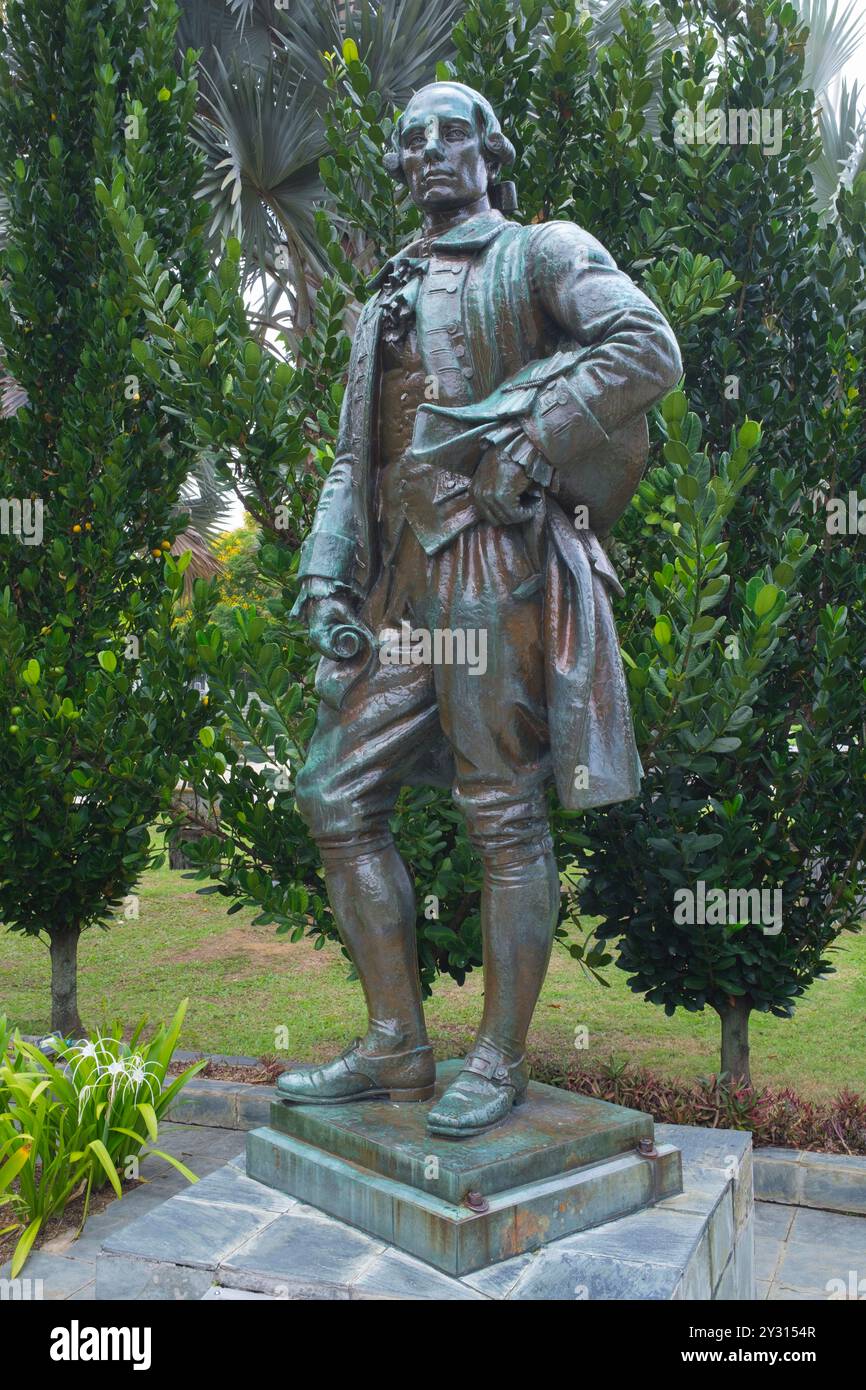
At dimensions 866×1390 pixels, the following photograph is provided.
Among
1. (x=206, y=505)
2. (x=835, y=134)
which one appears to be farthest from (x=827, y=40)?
(x=206, y=505)

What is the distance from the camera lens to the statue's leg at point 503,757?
9.84 feet

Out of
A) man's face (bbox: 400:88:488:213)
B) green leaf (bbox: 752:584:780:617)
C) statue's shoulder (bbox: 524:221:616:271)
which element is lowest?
green leaf (bbox: 752:584:780:617)

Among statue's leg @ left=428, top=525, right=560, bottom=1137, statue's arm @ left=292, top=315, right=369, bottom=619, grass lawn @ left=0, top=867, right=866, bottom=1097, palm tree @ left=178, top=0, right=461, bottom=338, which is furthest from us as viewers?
palm tree @ left=178, top=0, right=461, bottom=338

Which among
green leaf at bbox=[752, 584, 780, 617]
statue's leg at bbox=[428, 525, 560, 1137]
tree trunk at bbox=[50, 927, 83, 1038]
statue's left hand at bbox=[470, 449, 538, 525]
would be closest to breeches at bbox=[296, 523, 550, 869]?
statue's leg at bbox=[428, 525, 560, 1137]

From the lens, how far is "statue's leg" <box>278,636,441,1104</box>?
10.3ft

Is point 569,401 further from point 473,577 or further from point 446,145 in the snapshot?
point 446,145

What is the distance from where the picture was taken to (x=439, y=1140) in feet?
9.46

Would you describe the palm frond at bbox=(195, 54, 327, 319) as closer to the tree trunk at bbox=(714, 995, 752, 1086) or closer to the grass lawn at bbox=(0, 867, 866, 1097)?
the grass lawn at bbox=(0, 867, 866, 1097)

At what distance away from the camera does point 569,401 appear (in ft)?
8.96

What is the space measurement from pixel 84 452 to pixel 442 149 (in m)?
3.45

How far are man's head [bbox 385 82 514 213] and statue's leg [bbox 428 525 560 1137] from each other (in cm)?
94

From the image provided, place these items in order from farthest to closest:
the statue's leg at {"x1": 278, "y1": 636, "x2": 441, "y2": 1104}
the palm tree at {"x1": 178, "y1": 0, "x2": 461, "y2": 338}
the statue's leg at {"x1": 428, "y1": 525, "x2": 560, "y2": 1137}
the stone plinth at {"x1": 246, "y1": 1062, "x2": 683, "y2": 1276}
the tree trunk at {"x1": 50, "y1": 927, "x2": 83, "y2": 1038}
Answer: the palm tree at {"x1": 178, "y1": 0, "x2": 461, "y2": 338} → the tree trunk at {"x1": 50, "y1": 927, "x2": 83, "y2": 1038} → the statue's leg at {"x1": 278, "y1": 636, "x2": 441, "y2": 1104} → the statue's leg at {"x1": 428, "y1": 525, "x2": 560, "y2": 1137} → the stone plinth at {"x1": 246, "y1": 1062, "x2": 683, "y2": 1276}
